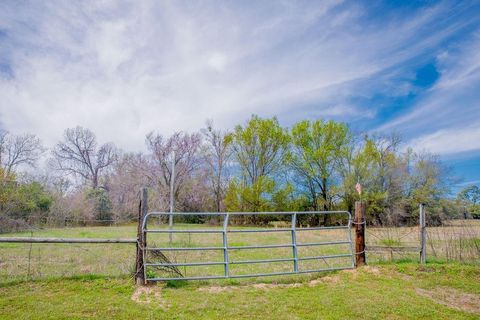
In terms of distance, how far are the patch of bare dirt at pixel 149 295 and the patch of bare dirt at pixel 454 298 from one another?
4678 millimetres

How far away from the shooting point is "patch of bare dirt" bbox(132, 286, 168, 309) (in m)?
4.78

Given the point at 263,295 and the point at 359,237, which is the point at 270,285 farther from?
the point at 359,237

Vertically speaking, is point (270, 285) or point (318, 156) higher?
point (318, 156)

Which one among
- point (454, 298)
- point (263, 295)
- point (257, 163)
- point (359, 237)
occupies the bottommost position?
point (454, 298)

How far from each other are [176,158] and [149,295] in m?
28.2

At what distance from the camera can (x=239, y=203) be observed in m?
30.0

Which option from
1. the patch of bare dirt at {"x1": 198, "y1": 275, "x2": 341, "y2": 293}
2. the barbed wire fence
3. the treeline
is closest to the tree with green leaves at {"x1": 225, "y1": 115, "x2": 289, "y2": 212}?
the treeline

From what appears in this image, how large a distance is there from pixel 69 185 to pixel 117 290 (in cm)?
3690

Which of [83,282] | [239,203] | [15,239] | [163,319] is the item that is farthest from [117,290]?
[239,203]

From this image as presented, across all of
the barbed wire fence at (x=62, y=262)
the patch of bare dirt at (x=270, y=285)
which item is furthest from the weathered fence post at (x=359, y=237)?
the barbed wire fence at (x=62, y=262)

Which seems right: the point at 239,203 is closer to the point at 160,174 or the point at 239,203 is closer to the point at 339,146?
the point at 160,174

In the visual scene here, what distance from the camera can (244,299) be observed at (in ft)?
16.4

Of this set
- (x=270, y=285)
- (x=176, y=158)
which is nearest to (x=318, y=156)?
(x=176, y=158)

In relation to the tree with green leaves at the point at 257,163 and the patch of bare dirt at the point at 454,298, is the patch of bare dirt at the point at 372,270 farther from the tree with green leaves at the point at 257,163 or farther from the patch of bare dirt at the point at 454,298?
the tree with green leaves at the point at 257,163
